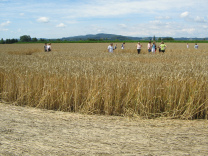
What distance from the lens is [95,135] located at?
4.80 meters

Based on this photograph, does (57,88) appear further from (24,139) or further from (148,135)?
(148,135)

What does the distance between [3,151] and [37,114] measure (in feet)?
8.32

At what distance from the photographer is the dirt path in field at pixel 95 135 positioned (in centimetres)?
404

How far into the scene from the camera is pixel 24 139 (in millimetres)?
4523

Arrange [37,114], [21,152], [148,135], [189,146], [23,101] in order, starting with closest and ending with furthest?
1. [21,152]
2. [189,146]
3. [148,135]
4. [37,114]
5. [23,101]

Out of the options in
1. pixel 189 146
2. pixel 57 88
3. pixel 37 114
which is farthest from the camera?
pixel 57 88

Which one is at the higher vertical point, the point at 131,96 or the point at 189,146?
the point at 131,96

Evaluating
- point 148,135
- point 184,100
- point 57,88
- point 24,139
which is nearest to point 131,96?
point 184,100

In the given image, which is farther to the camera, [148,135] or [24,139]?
[148,135]

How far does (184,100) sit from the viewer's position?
21.0 ft

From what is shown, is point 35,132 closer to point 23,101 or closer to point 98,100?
point 98,100

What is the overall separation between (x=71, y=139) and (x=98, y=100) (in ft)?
7.32

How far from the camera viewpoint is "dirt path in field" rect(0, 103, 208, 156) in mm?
4039

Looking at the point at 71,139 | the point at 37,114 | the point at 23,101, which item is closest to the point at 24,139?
the point at 71,139
